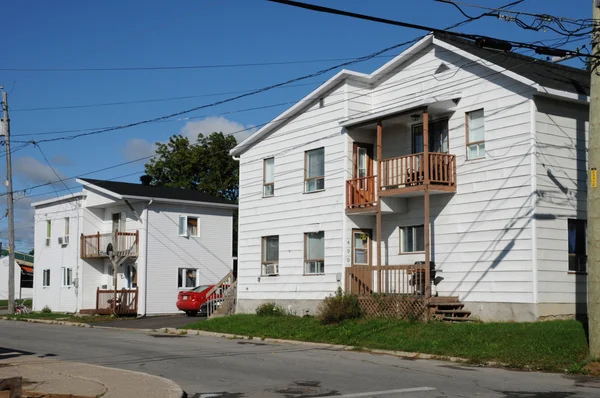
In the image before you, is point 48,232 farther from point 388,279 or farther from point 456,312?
point 456,312

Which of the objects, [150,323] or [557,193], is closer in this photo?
[557,193]

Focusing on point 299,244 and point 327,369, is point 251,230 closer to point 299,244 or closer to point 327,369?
point 299,244

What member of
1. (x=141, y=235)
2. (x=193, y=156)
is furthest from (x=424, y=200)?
(x=193, y=156)

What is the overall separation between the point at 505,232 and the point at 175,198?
23402mm

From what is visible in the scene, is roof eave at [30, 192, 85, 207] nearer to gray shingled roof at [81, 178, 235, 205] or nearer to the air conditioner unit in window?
gray shingled roof at [81, 178, 235, 205]

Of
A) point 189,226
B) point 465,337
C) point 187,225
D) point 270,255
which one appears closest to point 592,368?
point 465,337

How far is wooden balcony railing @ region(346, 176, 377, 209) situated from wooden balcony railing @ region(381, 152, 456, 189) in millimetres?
1237

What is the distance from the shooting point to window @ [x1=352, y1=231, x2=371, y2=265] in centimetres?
2719

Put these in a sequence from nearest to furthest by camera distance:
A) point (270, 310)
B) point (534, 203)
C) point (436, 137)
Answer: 1. point (534, 203)
2. point (436, 137)
3. point (270, 310)

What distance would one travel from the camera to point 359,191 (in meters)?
26.9

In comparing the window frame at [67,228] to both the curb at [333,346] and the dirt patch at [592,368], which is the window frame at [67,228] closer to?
the curb at [333,346]

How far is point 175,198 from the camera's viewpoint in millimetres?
41688

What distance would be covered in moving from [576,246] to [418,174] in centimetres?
522

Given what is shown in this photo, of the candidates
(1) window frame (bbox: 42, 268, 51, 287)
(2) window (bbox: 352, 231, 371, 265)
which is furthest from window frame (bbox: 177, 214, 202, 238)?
(2) window (bbox: 352, 231, 371, 265)
